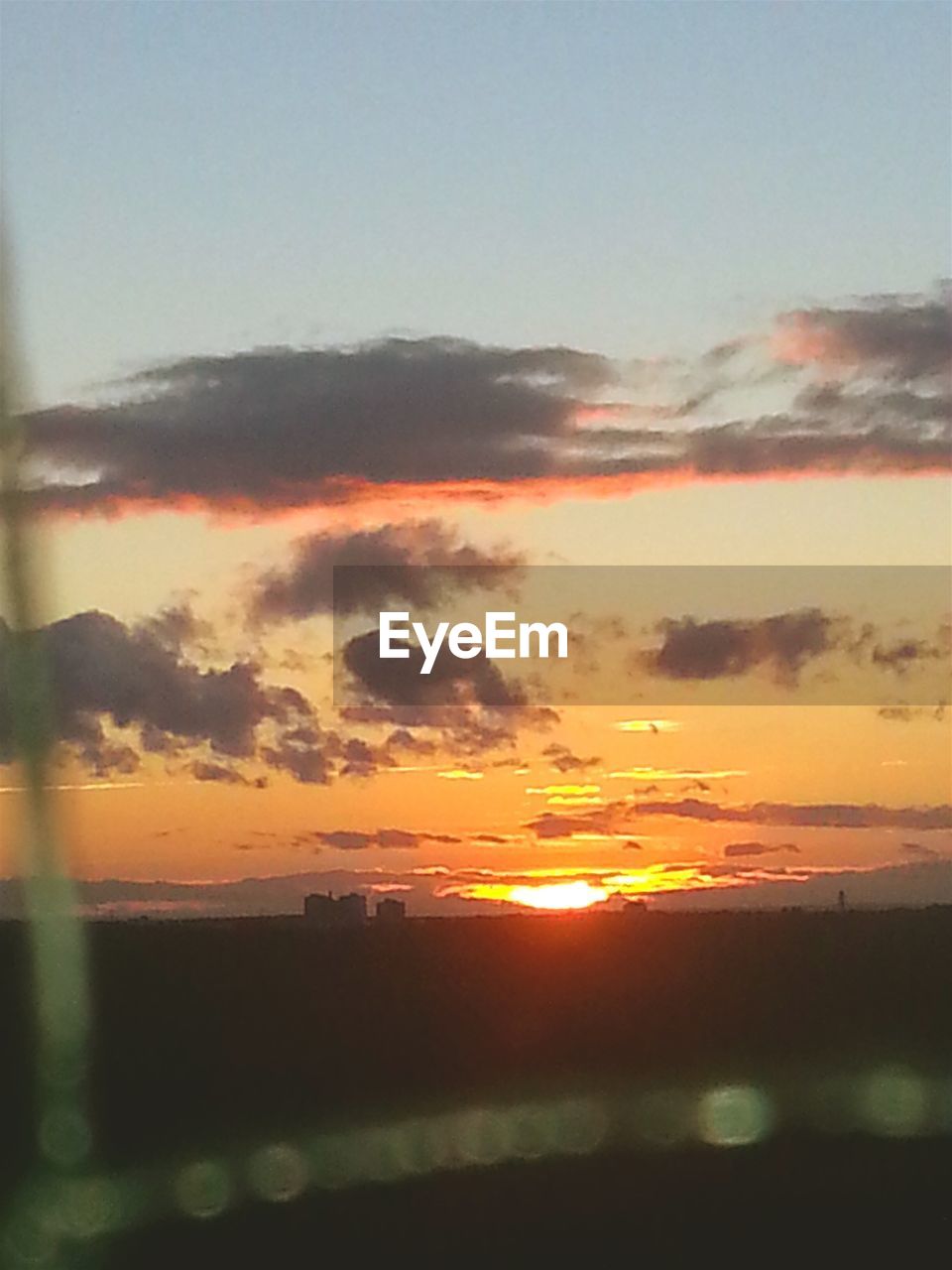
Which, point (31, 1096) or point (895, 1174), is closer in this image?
point (895, 1174)

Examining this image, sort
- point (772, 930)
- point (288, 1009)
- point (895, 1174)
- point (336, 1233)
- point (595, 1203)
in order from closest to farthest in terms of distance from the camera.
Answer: point (336, 1233), point (595, 1203), point (895, 1174), point (288, 1009), point (772, 930)

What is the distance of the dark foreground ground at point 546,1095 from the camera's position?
21141 millimetres

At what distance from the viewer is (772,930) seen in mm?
140625

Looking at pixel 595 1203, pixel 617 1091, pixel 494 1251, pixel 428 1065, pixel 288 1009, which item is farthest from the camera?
pixel 288 1009

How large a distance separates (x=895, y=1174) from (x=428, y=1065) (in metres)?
16.0

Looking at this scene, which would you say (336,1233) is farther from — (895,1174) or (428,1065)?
(428,1065)

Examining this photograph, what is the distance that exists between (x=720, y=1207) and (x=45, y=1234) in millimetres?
6880

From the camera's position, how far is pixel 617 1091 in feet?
120

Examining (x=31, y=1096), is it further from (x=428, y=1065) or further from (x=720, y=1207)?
(x=720, y=1207)

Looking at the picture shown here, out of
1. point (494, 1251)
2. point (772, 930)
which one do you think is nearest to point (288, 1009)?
point (494, 1251)

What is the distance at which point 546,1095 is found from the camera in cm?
3541

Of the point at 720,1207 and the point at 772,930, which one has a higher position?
the point at 720,1207

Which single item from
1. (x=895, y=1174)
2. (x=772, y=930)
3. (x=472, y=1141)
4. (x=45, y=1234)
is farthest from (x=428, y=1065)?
(x=772, y=930)

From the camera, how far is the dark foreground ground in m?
21.1
